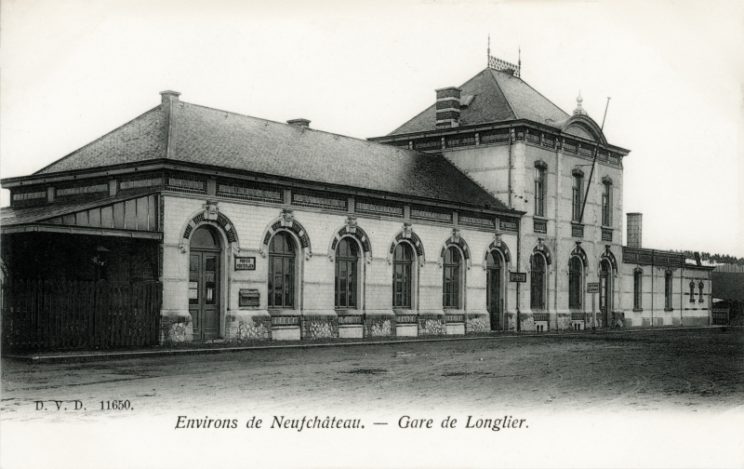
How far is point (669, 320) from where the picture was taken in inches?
1715

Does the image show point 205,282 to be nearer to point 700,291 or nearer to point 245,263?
point 245,263

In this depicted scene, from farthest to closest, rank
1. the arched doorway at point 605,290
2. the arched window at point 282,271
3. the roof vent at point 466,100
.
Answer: the arched doorway at point 605,290, the roof vent at point 466,100, the arched window at point 282,271

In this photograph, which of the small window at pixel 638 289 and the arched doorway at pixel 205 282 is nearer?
the arched doorway at pixel 205 282

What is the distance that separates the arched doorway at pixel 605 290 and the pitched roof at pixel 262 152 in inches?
343

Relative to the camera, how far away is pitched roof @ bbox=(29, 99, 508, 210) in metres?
23.4

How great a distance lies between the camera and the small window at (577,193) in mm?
35969

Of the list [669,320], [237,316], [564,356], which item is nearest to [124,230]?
[237,316]

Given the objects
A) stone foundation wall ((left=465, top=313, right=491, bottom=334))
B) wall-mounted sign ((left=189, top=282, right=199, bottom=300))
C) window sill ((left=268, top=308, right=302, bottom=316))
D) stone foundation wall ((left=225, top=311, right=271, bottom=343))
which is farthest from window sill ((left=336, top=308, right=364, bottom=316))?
stone foundation wall ((left=465, top=313, right=491, bottom=334))

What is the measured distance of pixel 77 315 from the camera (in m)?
18.7

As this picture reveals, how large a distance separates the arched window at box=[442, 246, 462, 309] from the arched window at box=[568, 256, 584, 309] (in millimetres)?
7283

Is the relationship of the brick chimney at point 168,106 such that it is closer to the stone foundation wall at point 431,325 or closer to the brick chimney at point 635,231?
the stone foundation wall at point 431,325

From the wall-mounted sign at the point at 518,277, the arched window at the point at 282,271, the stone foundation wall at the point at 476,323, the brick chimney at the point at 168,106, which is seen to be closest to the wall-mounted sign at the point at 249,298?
the arched window at the point at 282,271

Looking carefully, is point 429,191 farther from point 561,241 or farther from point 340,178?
point 561,241

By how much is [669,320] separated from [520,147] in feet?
51.9
